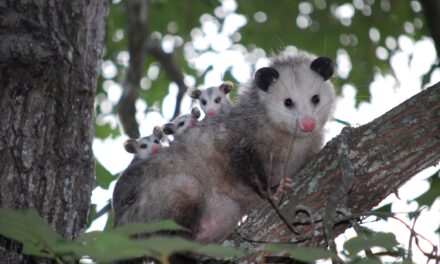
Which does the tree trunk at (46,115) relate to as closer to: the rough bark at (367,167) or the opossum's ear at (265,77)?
the rough bark at (367,167)

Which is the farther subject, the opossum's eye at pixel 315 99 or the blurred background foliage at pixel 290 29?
the blurred background foliage at pixel 290 29

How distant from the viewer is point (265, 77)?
3248mm

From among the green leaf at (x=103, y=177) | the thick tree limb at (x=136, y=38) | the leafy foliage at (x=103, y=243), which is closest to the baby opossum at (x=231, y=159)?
the green leaf at (x=103, y=177)

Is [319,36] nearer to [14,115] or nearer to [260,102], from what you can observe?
[260,102]

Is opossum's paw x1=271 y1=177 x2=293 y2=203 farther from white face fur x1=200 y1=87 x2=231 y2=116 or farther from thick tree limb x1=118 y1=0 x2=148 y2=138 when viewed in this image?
thick tree limb x1=118 y1=0 x2=148 y2=138

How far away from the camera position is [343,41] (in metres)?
5.37

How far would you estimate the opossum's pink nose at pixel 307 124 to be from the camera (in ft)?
9.37

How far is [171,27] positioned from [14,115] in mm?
3525

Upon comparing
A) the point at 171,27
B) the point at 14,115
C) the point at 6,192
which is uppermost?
the point at 171,27

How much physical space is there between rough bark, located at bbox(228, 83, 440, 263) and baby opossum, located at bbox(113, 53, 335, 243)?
70 cm

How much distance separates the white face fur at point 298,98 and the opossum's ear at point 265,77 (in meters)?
0.03

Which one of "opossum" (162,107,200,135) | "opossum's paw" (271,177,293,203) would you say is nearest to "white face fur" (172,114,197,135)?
"opossum" (162,107,200,135)

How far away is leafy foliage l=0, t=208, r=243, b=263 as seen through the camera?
1.10 metres

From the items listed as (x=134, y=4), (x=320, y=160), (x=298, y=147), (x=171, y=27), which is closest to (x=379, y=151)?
(x=320, y=160)
